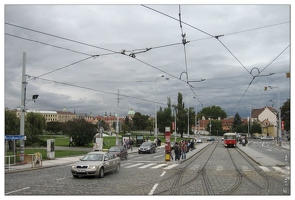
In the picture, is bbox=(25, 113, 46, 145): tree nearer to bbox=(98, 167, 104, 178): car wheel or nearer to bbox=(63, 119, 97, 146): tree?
bbox=(63, 119, 97, 146): tree

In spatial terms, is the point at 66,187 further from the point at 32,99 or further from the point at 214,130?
the point at 214,130

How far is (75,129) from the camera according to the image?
49.3m

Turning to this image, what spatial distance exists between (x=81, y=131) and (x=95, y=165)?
3349cm

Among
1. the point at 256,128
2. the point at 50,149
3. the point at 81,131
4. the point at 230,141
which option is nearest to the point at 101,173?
the point at 50,149

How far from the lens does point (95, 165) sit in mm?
17172

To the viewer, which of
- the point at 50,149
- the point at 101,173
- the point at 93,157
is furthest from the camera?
the point at 50,149

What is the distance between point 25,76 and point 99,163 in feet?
35.7

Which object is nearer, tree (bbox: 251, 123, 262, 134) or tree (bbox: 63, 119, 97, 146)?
tree (bbox: 63, 119, 97, 146)

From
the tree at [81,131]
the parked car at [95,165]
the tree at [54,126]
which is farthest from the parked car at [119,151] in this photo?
the tree at [54,126]

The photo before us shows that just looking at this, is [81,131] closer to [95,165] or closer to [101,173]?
[101,173]

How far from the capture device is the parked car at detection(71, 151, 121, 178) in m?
16.9

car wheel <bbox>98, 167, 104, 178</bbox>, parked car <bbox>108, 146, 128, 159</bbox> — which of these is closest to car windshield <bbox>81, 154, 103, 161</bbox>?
car wheel <bbox>98, 167, 104, 178</bbox>

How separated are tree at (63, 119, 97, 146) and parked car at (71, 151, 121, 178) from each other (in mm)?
30018
